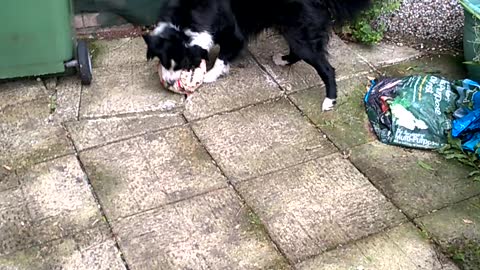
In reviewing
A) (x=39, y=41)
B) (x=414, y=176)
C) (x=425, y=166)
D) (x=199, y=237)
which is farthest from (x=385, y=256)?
(x=39, y=41)

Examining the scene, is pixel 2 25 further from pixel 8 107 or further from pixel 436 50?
pixel 436 50

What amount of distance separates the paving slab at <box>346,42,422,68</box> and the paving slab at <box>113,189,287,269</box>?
1.57m

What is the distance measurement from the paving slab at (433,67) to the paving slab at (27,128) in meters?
1.99

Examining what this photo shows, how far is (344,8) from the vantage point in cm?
368

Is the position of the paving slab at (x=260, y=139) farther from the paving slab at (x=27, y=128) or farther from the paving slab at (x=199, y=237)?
the paving slab at (x=27, y=128)

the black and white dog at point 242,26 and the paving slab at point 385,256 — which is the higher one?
the black and white dog at point 242,26

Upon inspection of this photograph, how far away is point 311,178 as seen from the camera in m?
3.17

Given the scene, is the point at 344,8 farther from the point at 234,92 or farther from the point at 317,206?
the point at 317,206

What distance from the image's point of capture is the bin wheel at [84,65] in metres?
3.75

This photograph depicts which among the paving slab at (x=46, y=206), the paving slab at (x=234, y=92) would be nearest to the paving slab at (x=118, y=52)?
the paving slab at (x=234, y=92)

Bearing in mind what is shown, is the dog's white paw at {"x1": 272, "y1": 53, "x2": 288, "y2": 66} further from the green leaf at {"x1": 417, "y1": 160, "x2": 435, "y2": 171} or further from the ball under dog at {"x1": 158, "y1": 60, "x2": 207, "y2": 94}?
the green leaf at {"x1": 417, "y1": 160, "x2": 435, "y2": 171}

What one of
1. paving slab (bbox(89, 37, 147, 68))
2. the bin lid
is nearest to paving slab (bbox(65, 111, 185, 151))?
paving slab (bbox(89, 37, 147, 68))

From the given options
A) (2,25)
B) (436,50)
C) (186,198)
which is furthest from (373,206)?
(2,25)

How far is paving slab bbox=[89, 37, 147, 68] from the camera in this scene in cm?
409
